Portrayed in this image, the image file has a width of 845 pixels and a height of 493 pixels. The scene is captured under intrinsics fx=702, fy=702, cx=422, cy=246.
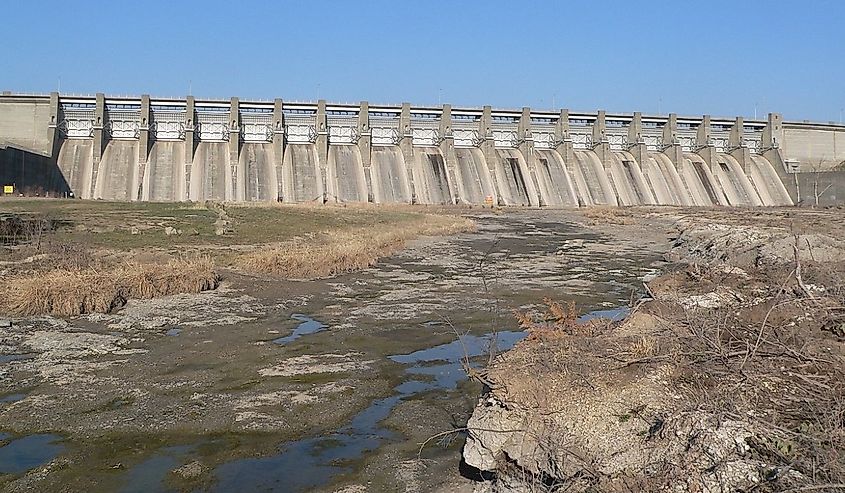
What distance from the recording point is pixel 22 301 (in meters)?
14.0

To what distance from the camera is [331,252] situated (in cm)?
2283

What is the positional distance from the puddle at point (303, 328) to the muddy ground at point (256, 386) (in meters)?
0.04

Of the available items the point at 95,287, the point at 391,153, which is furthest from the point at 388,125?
the point at 95,287

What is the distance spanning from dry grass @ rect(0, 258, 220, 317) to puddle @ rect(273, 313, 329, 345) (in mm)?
3506

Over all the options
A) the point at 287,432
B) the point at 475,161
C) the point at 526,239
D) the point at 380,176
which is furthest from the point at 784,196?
the point at 287,432

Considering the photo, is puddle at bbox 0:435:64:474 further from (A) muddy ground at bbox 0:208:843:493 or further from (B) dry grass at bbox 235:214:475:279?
(B) dry grass at bbox 235:214:475:279

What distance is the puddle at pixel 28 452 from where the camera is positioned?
7.01 metres

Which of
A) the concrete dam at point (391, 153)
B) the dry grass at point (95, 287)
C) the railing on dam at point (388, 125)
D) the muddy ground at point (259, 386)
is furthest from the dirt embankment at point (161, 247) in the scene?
the railing on dam at point (388, 125)

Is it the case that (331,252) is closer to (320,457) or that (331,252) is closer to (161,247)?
(161,247)

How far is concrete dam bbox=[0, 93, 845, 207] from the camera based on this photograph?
188ft

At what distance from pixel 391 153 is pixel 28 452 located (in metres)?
57.7

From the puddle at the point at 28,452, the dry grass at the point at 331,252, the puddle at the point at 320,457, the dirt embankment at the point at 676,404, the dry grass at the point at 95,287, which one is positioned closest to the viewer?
the dirt embankment at the point at 676,404

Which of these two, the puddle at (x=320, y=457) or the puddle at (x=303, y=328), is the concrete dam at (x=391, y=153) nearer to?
the puddle at (x=303, y=328)

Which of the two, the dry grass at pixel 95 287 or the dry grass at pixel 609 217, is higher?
the dry grass at pixel 609 217
